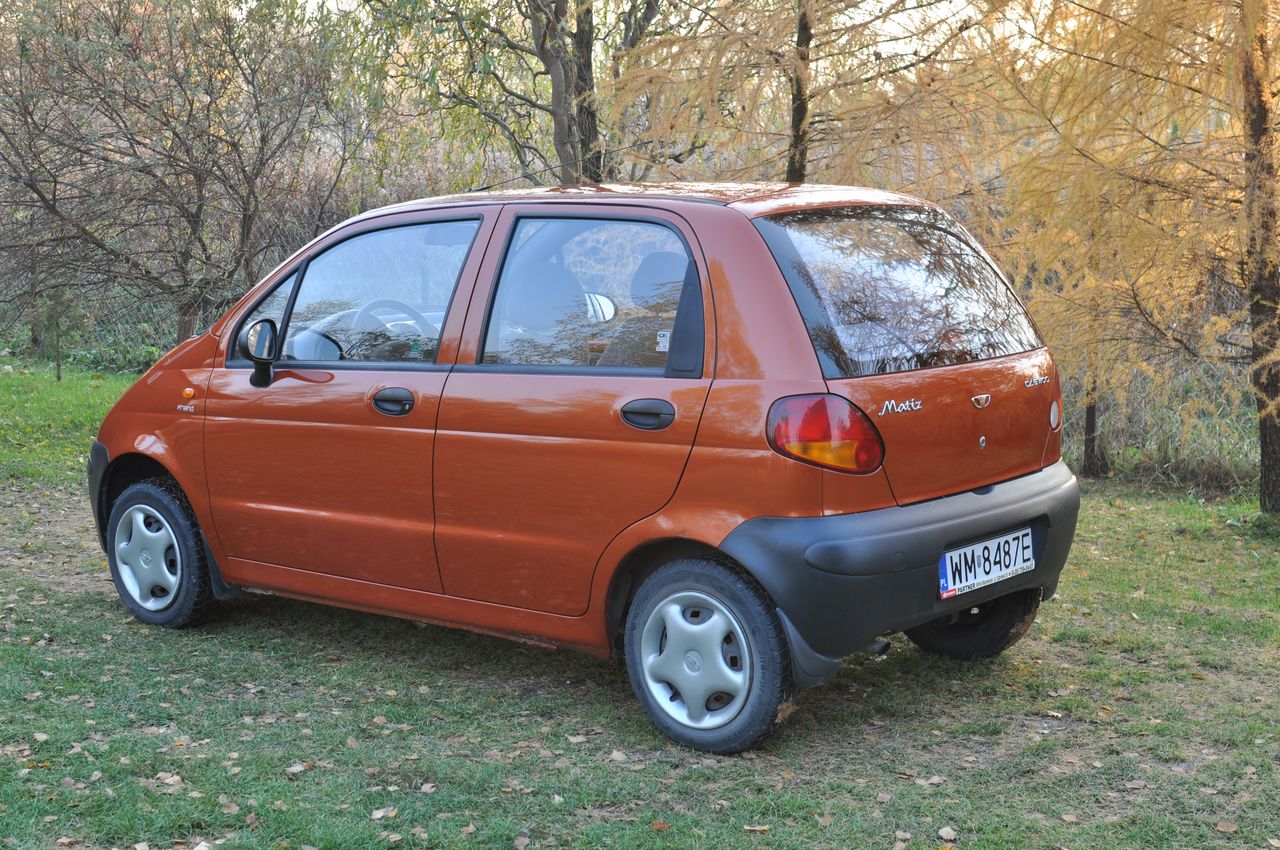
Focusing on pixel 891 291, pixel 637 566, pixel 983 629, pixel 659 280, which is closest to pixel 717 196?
pixel 659 280

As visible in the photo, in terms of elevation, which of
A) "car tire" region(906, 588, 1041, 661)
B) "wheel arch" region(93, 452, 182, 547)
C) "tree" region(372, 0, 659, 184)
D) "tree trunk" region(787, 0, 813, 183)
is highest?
"tree" region(372, 0, 659, 184)

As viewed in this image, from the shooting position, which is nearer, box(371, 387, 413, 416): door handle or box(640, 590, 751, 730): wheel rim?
box(640, 590, 751, 730): wheel rim

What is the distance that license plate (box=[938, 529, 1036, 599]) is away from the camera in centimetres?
405

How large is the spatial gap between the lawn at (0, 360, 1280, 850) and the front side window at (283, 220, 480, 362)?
1261 mm

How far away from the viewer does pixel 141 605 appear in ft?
18.6

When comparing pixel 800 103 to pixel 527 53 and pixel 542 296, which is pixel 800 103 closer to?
pixel 527 53

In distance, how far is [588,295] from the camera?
4.33 metres

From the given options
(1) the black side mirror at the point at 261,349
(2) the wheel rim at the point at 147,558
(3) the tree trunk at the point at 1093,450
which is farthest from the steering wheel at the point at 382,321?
(3) the tree trunk at the point at 1093,450

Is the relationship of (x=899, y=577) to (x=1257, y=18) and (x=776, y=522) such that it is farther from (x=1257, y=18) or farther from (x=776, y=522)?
(x=1257, y=18)

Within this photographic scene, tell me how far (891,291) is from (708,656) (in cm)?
130

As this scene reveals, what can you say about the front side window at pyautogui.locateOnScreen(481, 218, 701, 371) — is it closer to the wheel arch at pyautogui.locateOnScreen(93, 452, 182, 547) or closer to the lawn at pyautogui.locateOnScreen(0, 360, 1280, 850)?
the lawn at pyautogui.locateOnScreen(0, 360, 1280, 850)

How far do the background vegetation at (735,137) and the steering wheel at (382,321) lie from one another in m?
3.43

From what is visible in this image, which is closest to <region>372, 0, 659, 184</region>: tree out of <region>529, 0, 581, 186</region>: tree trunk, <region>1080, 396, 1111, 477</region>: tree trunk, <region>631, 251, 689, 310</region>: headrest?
<region>529, 0, 581, 186</region>: tree trunk

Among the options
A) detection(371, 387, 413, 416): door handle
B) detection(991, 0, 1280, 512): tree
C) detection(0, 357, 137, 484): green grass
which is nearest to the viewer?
detection(371, 387, 413, 416): door handle
